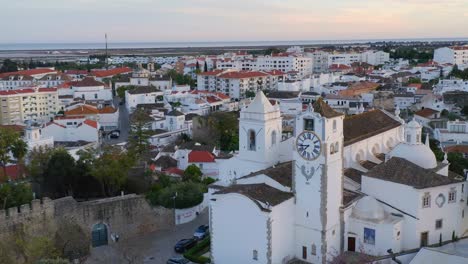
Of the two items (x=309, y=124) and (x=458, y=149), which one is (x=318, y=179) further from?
(x=458, y=149)

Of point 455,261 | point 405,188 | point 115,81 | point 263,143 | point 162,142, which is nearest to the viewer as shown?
point 455,261

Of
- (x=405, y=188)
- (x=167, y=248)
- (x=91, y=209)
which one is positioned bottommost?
(x=167, y=248)

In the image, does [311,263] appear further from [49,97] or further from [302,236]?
[49,97]

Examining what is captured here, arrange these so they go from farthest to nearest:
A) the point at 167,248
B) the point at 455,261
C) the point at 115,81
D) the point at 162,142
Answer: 1. the point at 115,81
2. the point at 162,142
3. the point at 167,248
4. the point at 455,261

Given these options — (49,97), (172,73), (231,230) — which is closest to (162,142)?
(49,97)

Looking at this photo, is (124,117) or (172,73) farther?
(172,73)

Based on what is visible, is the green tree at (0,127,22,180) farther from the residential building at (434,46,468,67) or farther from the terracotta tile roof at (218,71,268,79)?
the residential building at (434,46,468,67)

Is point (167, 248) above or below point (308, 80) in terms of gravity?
below

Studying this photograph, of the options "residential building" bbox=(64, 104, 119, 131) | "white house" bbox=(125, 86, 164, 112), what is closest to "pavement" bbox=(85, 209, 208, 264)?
"residential building" bbox=(64, 104, 119, 131)
